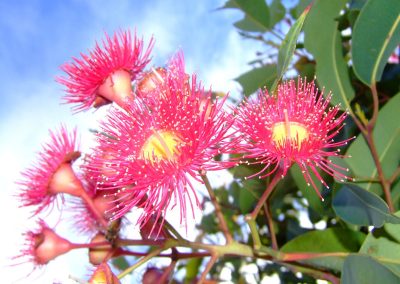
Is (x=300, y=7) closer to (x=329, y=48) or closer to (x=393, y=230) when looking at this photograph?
(x=329, y=48)

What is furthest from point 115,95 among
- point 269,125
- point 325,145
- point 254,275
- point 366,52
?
point 254,275

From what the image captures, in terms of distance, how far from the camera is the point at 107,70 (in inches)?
44.0

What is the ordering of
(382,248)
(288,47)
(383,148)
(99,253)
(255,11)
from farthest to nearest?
1. (255,11)
2. (383,148)
3. (99,253)
4. (382,248)
5. (288,47)

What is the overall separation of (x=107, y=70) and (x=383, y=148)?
701 mm

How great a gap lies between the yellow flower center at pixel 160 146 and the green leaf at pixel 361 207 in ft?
1.15

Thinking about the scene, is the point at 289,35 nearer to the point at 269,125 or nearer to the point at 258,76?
the point at 269,125

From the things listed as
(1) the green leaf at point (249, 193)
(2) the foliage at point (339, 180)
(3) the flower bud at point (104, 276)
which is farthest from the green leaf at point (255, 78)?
(3) the flower bud at point (104, 276)

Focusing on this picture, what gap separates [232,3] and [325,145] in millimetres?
882

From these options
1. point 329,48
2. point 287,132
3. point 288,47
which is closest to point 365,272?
point 287,132

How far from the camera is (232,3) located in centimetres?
167

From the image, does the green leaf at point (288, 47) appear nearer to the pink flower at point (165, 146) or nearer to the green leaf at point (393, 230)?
the pink flower at point (165, 146)

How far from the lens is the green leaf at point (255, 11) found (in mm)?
1674

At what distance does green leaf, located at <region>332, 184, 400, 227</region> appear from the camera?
0.93m

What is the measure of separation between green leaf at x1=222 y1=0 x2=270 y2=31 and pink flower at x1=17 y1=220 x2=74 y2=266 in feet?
3.04
